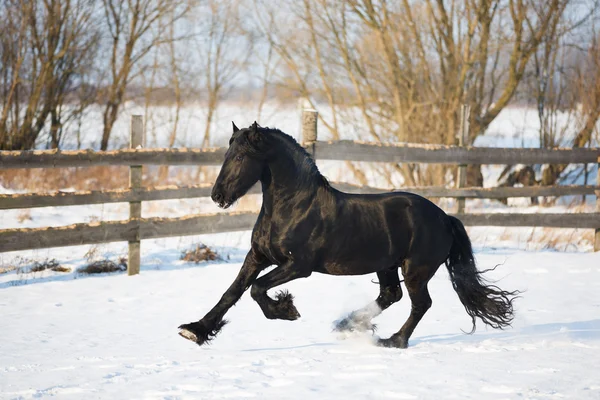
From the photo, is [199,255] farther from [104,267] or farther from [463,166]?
[463,166]

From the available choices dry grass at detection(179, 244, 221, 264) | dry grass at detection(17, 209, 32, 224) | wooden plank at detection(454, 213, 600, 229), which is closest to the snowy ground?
dry grass at detection(179, 244, 221, 264)

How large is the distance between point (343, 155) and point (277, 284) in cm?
444

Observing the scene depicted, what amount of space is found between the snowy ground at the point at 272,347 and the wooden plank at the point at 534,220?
210cm

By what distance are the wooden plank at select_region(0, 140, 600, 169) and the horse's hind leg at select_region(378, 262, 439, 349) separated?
3680 millimetres

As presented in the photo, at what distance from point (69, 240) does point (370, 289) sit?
3073mm

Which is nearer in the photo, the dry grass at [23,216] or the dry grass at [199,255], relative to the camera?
the dry grass at [199,255]

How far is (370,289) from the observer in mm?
7289

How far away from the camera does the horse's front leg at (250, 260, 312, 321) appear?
4621 mm

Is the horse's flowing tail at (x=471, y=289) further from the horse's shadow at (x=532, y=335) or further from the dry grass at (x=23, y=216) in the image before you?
the dry grass at (x=23, y=216)

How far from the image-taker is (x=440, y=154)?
31.6 ft

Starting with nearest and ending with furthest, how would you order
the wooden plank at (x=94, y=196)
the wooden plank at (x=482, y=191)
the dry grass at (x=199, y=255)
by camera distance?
the wooden plank at (x=94, y=196), the dry grass at (x=199, y=255), the wooden plank at (x=482, y=191)

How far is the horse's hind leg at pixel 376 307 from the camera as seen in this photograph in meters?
5.18

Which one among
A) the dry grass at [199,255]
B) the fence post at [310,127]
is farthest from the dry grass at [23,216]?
the fence post at [310,127]

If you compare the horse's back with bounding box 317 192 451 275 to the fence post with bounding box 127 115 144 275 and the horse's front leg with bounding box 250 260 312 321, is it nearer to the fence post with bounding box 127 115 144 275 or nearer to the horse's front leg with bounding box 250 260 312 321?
the horse's front leg with bounding box 250 260 312 321
